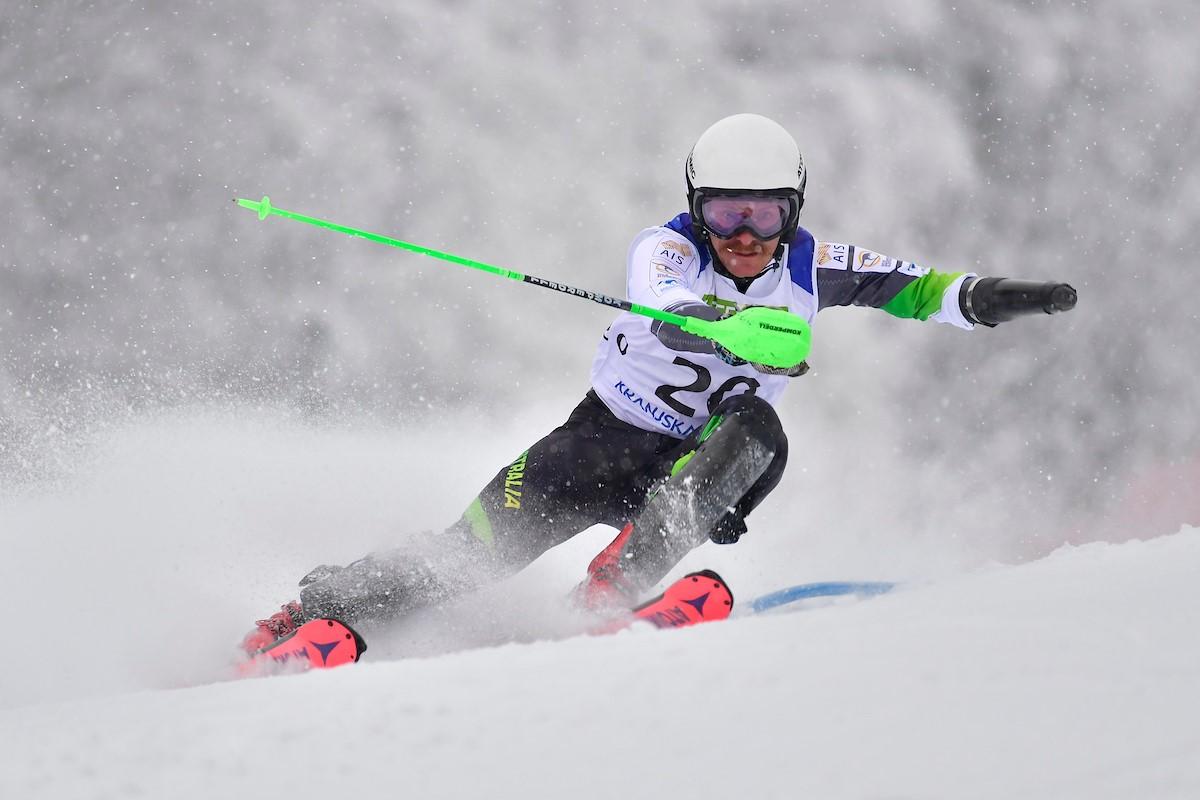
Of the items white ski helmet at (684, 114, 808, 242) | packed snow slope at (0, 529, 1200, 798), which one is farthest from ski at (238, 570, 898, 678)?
white ski helmet at (684, 114, 808, 242)

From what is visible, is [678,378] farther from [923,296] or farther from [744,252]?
[923,296]

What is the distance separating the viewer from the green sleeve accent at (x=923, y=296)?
3.19 metres

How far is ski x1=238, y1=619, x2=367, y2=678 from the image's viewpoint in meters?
2.64

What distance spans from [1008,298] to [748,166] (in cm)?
75

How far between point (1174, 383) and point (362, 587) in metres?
6.67

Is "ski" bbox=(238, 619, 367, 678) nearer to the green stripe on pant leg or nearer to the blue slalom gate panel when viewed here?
the green stripe on pant leg

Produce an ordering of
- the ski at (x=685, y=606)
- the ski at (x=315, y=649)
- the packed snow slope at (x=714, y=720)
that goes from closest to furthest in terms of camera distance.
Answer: the packed snow slope at (x=714, y=720)
the ski at (x=685, y=606)
the ski at (x=315, y=649)

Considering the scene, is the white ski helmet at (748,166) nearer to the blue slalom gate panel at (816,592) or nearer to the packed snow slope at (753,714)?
the blue slalom gate panel at (816,592)

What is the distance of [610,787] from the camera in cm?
142

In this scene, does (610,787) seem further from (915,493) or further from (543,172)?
(543,172)

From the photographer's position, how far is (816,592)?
124 inches

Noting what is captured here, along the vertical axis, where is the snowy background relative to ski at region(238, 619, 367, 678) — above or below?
above

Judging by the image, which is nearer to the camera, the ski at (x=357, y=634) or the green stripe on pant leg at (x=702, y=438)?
the ski at (x=357, y=634)

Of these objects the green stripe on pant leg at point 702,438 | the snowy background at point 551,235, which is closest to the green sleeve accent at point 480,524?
the green stripe on pant leg at point 702,438
